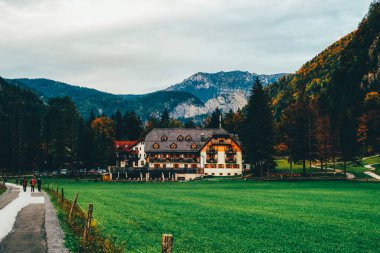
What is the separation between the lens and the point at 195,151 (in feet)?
366

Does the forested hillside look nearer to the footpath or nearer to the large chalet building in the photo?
the large chalet building

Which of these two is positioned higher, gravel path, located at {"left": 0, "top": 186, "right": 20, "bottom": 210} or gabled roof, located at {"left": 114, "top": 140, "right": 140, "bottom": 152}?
gabled roof, located at {"left": 114, "top": 140, "right": 140, "bottom": 152}

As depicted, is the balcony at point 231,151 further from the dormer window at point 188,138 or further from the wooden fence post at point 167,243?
the wooden fence post at point 167,243

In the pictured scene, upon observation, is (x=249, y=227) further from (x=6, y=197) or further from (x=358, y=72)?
(x=358, y=72)

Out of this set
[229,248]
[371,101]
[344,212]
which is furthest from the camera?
[371,101]

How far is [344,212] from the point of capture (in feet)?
99.6

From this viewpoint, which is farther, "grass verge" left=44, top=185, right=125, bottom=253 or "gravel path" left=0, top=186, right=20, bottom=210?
"gravel path" left=0, top=186, right=20, bottom=210

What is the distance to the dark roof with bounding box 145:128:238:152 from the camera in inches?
4427

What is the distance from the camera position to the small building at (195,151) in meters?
109

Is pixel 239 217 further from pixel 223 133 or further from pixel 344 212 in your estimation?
pixel 223 133

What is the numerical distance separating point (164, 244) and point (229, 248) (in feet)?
33.5

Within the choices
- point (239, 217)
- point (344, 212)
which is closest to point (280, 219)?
point (239, 217)

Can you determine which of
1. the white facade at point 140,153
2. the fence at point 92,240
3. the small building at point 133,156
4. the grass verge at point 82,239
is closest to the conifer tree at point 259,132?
the white facade at point 140,153

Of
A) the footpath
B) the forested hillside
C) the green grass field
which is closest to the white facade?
the forested hillside
